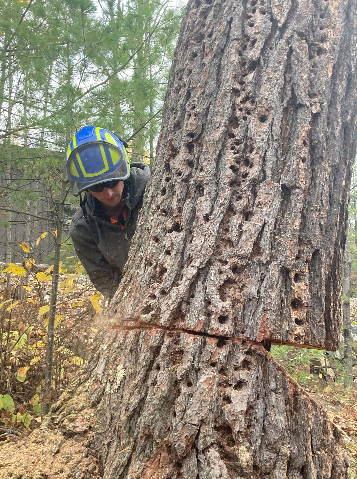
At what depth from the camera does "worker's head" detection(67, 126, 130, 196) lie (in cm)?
280

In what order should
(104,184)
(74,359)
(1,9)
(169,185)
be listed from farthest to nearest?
(1,9) → (74,359) → (104,184) → (169,185)

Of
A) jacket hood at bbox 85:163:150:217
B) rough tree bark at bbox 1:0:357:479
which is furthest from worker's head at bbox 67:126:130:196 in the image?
rough tree bark at bbox 1:0:357:479

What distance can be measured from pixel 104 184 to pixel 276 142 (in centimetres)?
165

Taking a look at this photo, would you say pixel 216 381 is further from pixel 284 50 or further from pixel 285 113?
A: pixel 284 50

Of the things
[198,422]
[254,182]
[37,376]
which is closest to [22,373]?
[37,376]

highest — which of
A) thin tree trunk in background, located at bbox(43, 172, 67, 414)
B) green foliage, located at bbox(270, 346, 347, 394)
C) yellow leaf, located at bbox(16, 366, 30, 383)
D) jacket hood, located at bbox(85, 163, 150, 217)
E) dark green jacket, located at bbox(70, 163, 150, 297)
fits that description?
jacket hood, located at bbox(85, 163, 150, 217)

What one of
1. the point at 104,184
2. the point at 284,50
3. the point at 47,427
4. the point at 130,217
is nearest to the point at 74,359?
the point at 130,217

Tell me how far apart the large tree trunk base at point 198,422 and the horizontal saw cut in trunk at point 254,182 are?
0.12m

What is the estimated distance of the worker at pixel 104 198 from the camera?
2824mm

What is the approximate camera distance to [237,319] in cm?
147

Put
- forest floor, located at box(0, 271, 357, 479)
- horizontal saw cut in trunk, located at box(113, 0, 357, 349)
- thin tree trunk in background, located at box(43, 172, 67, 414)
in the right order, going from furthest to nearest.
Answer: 1. thin tree trunk in background, located at box(43, 172, 67, 414)
2. forest floor, located at box(0, 271, 357, 479)
3. horizontal saw cut in trunk, located at box(113, 0, 357, 349)

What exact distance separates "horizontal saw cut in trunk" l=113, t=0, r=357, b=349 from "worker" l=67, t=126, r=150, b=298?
1.02m

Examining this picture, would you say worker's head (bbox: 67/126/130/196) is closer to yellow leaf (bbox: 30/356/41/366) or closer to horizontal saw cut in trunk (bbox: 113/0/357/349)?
horizontal saw cut in trunk (bbox: 113/0/357/349)

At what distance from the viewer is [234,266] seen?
Result: 154cm
